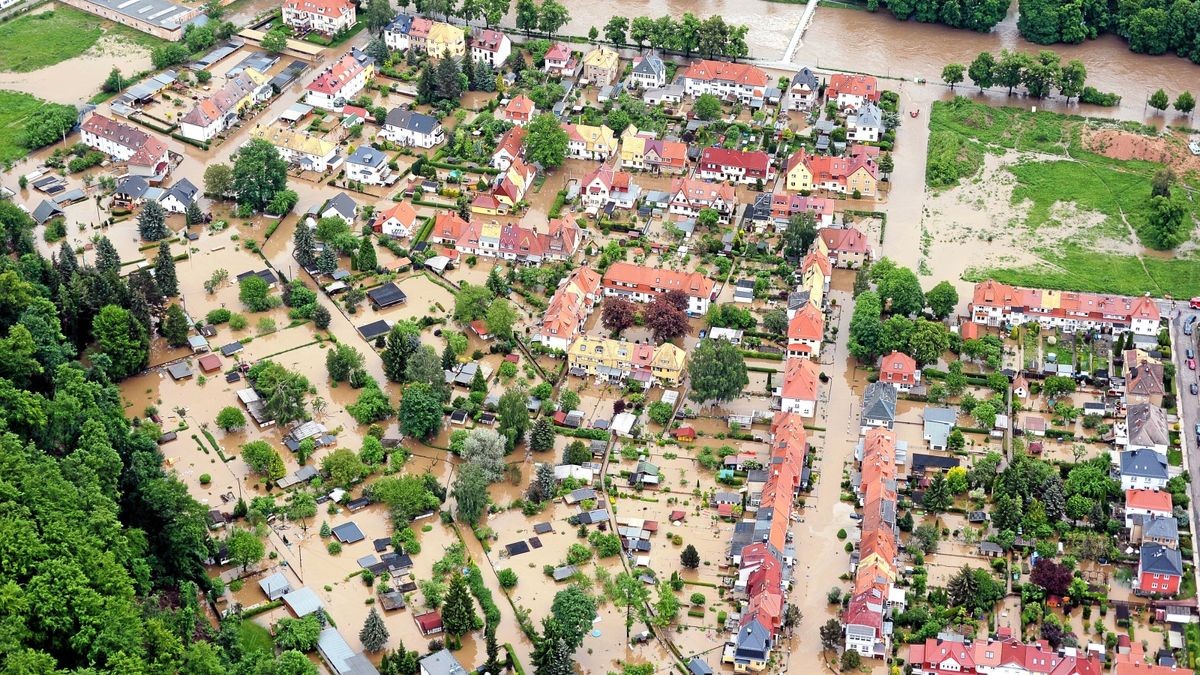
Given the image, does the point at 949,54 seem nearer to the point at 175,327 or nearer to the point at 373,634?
the point at 175,327

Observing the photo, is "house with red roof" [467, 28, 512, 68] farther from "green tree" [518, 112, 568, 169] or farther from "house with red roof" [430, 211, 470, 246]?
"house with red roof" [430, 211, 470, 246]

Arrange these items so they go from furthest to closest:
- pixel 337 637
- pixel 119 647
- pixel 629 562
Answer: pixel 629 562
pixel 337 637
pixel 119 647

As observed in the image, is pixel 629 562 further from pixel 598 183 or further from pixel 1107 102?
pixel 1107 102

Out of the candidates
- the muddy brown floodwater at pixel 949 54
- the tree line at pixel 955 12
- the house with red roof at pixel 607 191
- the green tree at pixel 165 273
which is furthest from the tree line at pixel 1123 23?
the green tree at pixel 165 273

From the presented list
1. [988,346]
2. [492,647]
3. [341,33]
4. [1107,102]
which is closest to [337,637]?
[492,647]

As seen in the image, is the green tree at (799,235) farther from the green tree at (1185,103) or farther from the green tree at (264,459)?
the green tree at (264,459)

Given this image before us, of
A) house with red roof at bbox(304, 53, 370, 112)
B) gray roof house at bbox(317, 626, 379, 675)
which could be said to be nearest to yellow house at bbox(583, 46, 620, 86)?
house with red roof at bbox(304, 53, 370, 112)
